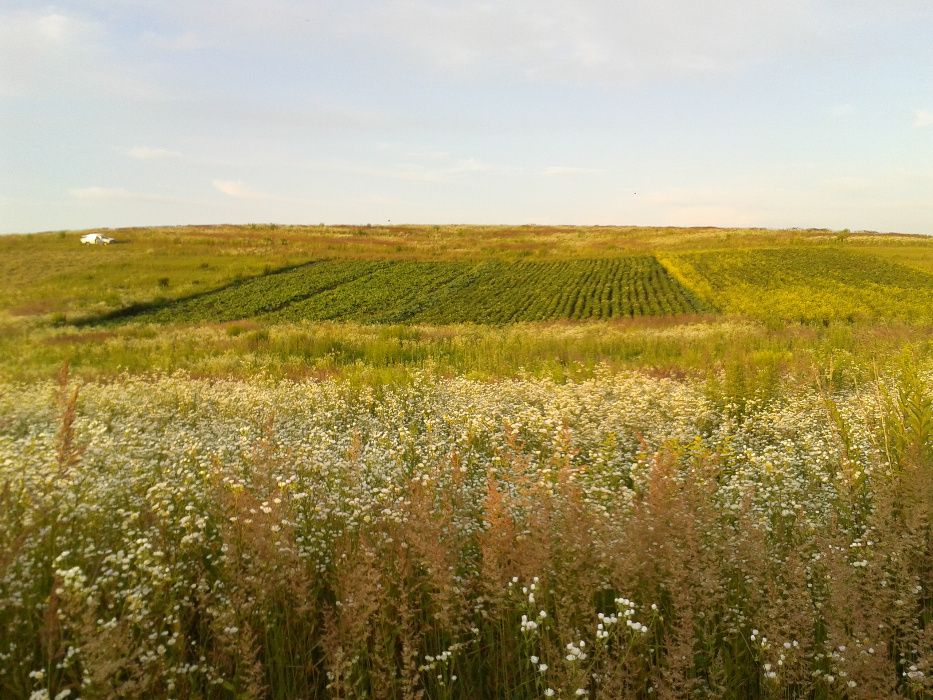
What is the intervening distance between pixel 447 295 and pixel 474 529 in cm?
3595

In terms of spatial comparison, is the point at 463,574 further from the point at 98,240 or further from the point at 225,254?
the point at 98,240

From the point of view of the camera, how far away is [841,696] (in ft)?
8.96

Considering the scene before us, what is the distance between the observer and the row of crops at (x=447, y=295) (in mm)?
33438

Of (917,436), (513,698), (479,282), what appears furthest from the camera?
(479,282)

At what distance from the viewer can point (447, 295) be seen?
39.8 metres

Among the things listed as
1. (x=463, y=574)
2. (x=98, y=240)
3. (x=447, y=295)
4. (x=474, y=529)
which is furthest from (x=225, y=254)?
(x=463, y=574)

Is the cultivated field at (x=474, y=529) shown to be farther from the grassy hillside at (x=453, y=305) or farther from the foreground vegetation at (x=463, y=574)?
the grassy hillside at (x=453, y=305)

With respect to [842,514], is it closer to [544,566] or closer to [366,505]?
[544,566]

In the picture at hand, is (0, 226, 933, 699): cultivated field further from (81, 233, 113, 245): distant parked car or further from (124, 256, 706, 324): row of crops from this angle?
(81, 233, 113, 245): distant parked car

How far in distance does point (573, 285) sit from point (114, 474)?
37878mm

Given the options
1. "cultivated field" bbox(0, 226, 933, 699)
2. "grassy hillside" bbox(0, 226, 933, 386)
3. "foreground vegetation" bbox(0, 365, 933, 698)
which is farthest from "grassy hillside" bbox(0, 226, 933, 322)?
"foreground vegetation" bbox(0, 365, 933, 698)

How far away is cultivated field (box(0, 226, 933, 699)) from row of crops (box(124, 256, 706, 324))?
15.5 meters

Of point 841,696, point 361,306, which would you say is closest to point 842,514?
point 841,696

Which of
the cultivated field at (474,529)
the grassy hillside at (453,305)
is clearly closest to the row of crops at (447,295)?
the grassy hillside at (453,305)
